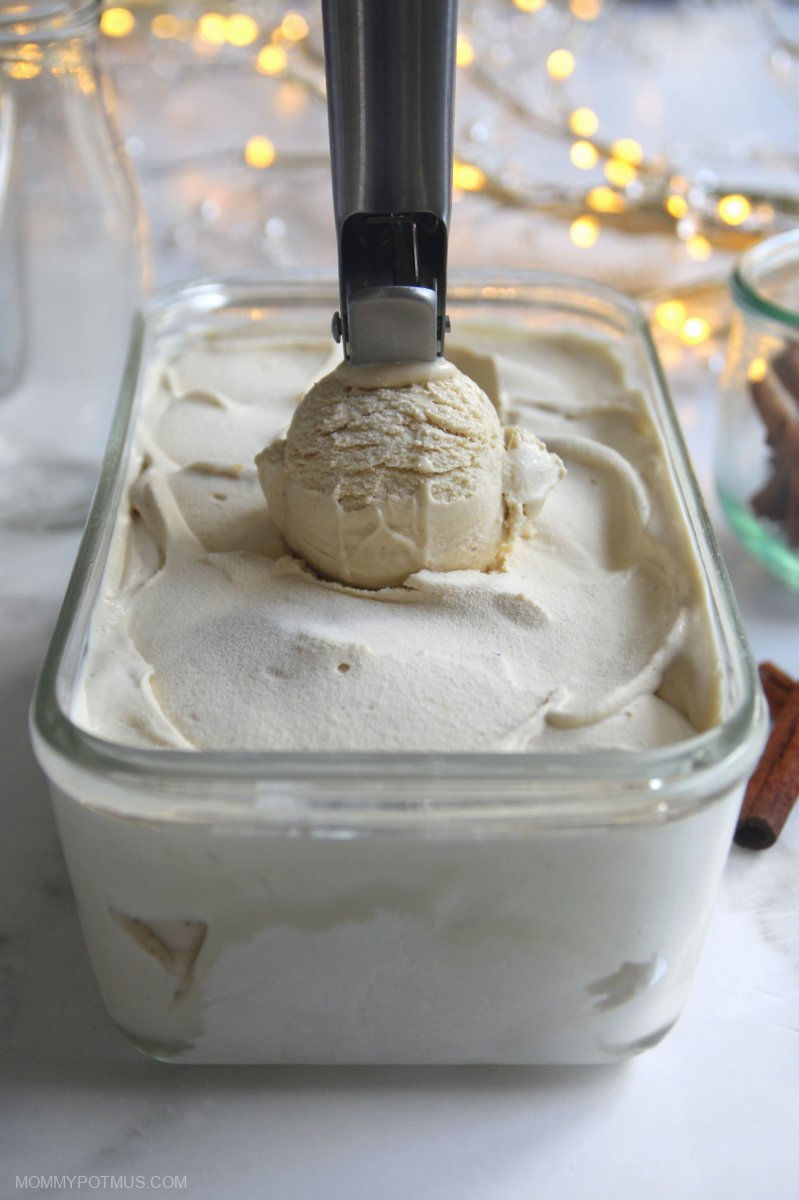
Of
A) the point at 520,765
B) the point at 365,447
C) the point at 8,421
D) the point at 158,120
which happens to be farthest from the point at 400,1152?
the point at 158,120

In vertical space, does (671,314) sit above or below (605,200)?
below

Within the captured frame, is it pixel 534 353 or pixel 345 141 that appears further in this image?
pixel 534 353

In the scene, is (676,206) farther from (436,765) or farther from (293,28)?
(436,765)

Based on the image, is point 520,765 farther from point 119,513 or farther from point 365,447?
point 119,513

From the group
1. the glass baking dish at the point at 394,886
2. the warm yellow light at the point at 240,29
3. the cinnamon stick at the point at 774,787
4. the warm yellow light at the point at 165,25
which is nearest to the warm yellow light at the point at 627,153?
the warm yellow light at the point at 240,29

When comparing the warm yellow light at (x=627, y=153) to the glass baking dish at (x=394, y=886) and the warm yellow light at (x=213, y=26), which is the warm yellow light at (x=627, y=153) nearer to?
the warm yellow light at (x=213, y=26)

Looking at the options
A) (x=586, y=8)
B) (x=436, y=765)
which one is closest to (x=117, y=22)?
(x=586, y=8)
